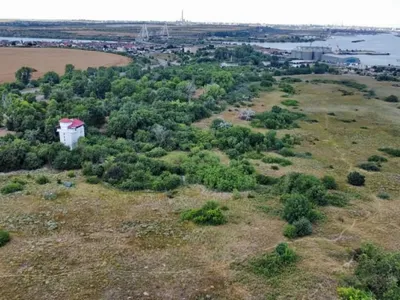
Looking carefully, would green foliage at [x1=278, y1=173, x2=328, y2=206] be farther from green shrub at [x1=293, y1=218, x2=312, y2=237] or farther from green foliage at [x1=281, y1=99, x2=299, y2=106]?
green foliage at [x1=281, y1=99, x2=299, y2=106]

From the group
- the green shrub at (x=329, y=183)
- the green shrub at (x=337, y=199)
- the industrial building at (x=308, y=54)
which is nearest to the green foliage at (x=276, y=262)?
the green shrub at (x=337, y=199)

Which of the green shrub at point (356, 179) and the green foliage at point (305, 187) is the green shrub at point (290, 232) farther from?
the green shrub at point (356, 179)

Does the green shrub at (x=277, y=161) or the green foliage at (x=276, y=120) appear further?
the green foliage at (x=276, y=120)

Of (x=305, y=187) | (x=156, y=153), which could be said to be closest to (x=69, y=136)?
(x=156, y=153)

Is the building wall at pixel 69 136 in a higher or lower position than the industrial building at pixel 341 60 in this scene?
lower

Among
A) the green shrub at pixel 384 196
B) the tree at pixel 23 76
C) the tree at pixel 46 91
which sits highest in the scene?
the tree at pixel 23 76

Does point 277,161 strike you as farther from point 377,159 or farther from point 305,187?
point 377,159

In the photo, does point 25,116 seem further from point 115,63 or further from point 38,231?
point 115,63
